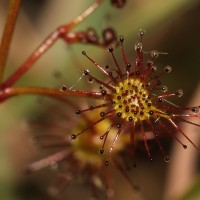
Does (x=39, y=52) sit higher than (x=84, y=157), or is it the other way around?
(x=39, y=52)

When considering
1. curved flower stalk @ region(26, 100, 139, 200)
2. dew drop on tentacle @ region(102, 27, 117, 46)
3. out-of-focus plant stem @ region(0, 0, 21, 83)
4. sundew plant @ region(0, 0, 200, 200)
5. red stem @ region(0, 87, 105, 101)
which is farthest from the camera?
sundew plant @ region(0, 0, 200, 200)

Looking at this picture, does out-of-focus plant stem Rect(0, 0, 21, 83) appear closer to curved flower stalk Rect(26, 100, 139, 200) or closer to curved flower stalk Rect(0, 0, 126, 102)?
curved flower stalk Rect(0, 0, 126, 102)

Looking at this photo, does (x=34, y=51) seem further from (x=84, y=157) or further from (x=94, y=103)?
(x=94, y=103)

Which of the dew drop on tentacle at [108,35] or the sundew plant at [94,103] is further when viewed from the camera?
the sundew plant at [94,103]

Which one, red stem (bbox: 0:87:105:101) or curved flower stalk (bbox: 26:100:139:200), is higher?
red stem (bbox: 0:87:105:101)

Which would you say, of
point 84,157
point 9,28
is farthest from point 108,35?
point 84,157

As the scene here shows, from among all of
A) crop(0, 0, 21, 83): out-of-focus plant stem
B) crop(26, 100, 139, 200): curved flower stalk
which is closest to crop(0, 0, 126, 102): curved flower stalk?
crop(0, 0, 21, 83): out-of-focus plant stem

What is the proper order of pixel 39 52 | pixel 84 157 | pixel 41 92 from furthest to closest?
1. pixel 84 157
2. pixel 39 52
3. pixel 41 92

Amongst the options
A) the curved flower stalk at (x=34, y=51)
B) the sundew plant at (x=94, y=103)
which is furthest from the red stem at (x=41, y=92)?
the sundew plant at (x=94, y=103)

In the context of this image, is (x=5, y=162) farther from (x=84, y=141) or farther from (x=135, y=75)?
(x=135, y=75)

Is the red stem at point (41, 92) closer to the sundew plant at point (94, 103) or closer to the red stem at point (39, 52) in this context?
the red stem at point (39, 52)

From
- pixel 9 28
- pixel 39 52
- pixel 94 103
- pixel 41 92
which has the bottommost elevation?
pixel 94 103
